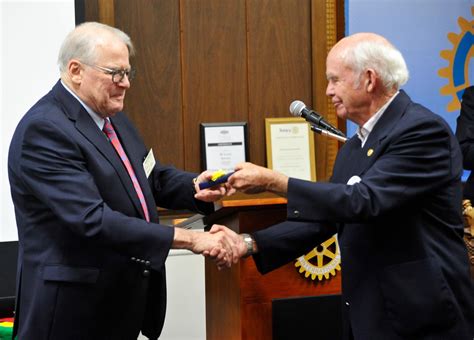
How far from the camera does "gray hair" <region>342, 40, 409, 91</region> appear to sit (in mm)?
2326

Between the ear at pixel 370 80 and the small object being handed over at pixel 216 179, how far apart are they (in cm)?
55

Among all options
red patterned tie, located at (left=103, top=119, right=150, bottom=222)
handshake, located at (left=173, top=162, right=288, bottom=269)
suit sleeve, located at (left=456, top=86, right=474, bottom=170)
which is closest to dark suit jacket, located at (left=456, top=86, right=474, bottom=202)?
suit sleeve, located at (left=456, top=86, right=474, bottom=170)

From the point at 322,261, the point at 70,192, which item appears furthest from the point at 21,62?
the point at 322,261

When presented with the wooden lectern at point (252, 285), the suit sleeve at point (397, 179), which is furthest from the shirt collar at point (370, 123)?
the wooden lectern at point (252, 285)

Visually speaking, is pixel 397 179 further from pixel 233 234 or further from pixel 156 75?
pixel 156 75

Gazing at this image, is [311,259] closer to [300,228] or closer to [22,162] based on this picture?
[300,228]

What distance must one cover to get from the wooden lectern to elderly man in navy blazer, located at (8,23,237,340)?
0.14 metres

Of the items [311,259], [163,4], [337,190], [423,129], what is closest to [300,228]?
[311,259]

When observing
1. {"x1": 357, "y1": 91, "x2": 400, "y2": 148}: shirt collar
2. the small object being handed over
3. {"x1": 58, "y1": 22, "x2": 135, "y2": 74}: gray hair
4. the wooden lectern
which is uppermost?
{"x1": 58, "y1": 22, "x2": 135, "y2": 74}: gray hair

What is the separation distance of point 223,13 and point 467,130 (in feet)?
5.24

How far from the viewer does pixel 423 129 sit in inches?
87.1

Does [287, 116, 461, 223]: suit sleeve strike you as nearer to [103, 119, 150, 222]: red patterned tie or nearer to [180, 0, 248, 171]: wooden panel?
[103, 119, 150, 222]: red patterned tie

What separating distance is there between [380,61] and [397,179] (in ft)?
1.27

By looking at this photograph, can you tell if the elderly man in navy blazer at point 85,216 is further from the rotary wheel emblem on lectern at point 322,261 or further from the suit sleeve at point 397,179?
the suit sleeve at point 397,179
